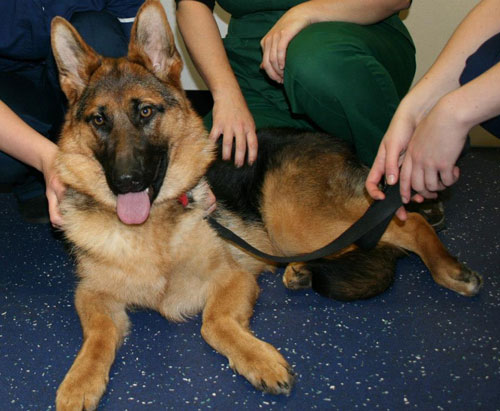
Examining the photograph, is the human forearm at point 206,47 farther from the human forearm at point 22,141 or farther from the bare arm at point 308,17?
the human forearm at point 22,141

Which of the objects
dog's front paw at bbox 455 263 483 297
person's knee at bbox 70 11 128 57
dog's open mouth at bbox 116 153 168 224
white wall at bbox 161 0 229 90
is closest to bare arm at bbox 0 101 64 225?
dog's open mouth at bbox 116 153 168 224

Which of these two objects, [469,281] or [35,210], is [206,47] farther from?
[469,281]

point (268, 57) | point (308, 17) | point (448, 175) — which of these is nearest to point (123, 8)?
point (268, 57)

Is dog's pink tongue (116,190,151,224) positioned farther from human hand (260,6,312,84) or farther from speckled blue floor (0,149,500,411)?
human hand (260,6,312,84)

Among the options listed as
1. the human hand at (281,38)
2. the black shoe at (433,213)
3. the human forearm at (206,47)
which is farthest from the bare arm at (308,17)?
the black shoe at (433,213)

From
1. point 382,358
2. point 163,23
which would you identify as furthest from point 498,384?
point 163,23

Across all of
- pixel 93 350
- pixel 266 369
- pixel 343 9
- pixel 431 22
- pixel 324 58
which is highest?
pixel 343 9

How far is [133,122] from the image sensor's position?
2.03m

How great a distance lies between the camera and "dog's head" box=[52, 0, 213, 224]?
6.53ft

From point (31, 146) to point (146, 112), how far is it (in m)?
0.55

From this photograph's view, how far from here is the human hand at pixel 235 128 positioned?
228cm

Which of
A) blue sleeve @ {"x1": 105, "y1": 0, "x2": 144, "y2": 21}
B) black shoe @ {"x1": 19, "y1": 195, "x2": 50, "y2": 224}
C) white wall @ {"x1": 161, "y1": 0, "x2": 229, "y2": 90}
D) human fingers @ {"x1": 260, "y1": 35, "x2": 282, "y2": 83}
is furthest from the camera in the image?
white wall @ {"x1": 161, "y1": 0, "x2": 229, "y2": 90}

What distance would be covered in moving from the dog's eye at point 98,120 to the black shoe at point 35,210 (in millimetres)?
1101

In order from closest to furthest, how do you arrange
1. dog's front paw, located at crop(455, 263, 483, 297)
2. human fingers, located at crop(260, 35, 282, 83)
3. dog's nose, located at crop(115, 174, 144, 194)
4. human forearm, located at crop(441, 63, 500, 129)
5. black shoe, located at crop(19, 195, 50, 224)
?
1. human forearm, located at crop(441, 63, 500, 129)
2. dog's nose, located at crop(115, 174, 144, 194)
3. dog's front paw, located at crop(455, 263, 483, 297)
4. human fingers, located at crop(260, 35, 282, 83)
5. black shoe, located at crop(19, 195, 50, 224)
